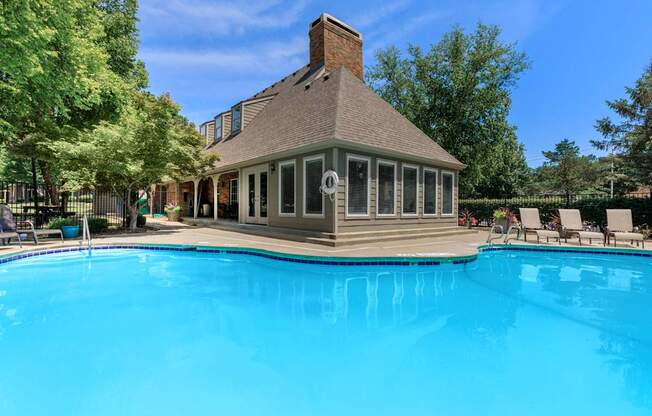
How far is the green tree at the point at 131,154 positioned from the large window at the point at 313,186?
5.30 m

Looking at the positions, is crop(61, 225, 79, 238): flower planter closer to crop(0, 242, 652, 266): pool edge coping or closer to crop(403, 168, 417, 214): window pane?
crop(0, 242, 652, 266): pool edge coping

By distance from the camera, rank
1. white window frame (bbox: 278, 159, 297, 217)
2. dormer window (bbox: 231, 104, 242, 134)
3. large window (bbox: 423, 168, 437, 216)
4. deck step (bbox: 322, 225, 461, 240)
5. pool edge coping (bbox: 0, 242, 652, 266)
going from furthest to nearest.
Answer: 1. dormer window (bbox: 231, 104, 242, 134)
2. large window (bbox: 423, 168, 437, 216)
3. white window frame (bbox: 278, 159, 297, 217)
4. deck step (bbox: 322, 225, 461, 240)
5. pool edge coping (bbox: 0, 242, 652, 266)

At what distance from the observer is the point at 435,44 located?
831 inches

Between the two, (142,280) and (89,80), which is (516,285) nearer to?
(142,280)

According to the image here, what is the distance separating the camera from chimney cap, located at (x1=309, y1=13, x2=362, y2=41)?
14461mm

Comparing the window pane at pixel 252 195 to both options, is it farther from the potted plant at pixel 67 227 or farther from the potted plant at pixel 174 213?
the potted plant at pixel 174 213

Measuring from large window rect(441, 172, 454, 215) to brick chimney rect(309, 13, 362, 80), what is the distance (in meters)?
6.97

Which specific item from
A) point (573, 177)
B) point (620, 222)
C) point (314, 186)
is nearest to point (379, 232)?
point (314, 186)

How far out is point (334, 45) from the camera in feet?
49.1

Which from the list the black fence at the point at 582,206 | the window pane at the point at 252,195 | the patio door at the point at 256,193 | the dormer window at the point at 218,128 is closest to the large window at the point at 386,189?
the patio door at the point at 256,193

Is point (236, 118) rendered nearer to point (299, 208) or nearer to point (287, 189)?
point (287, 189)

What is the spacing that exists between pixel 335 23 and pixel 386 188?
9.21 meters

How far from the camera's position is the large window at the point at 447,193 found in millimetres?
13383

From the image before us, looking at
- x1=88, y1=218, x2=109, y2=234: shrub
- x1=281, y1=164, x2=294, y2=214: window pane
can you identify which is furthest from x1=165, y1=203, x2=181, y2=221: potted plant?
x1=281, y1=164, x2=294, y2=214: window pane
